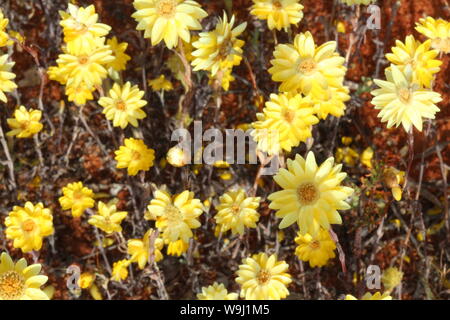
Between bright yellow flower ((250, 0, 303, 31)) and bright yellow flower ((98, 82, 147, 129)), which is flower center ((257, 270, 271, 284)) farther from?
bright yellow flower ((250, 0, 303, 31))

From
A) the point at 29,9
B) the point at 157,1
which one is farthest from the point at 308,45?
the point at 29,9

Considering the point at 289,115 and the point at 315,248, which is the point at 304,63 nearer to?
the point at 289,115

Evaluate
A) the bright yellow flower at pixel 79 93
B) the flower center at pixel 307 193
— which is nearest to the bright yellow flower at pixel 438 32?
the flower center at pixel 307 193

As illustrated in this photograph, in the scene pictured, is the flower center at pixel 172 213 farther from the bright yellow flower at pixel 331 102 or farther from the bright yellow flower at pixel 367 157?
the bright yellow flower at pixel 367 157

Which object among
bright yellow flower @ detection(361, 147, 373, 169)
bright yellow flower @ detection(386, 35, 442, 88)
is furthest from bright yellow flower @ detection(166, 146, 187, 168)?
bright yellow flower @ detection(361, 147, 373, 169)

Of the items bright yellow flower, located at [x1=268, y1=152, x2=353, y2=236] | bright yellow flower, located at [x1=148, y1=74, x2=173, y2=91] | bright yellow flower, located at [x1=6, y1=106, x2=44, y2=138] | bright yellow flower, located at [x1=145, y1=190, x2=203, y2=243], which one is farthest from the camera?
bright yellow flower, located at [x1=148, y1=74, x2=173, y2=91]
